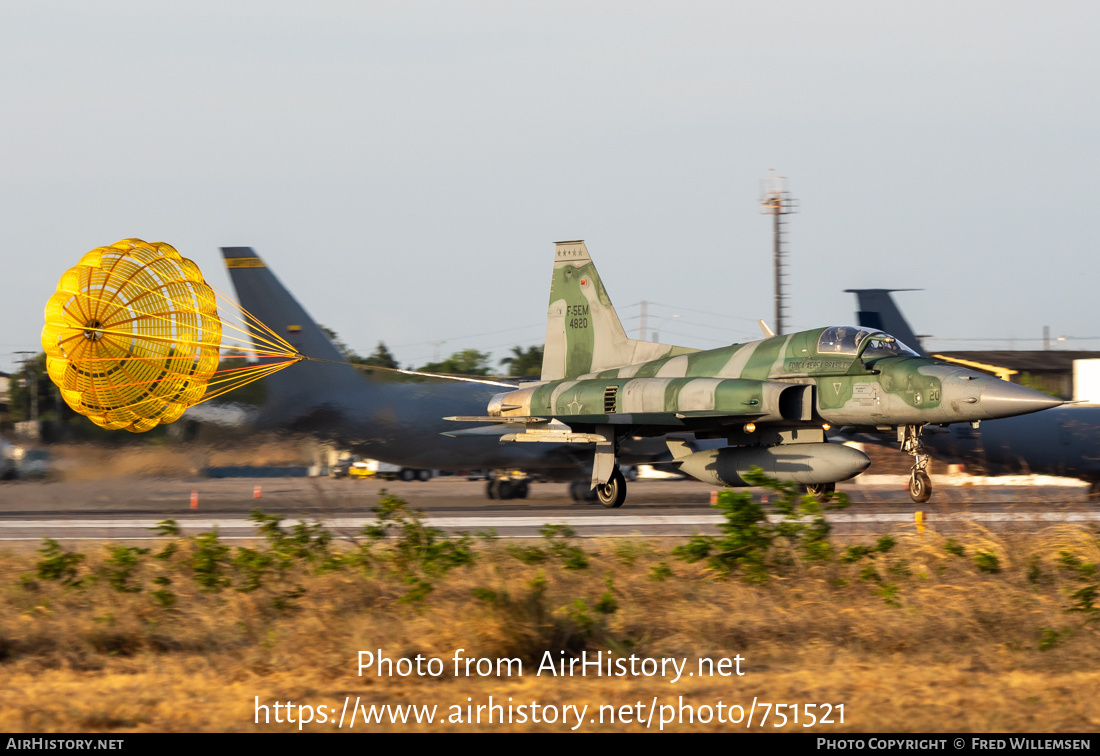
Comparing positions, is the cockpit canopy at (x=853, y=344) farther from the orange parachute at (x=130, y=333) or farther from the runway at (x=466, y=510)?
the orange parachute at (x=130, y=333)

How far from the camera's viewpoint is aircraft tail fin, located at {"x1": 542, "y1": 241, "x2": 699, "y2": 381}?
1964 centimetres

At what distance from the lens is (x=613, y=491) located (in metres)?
18.8

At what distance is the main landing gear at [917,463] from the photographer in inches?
611

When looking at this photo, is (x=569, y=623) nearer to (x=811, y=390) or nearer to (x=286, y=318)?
(x=811, y=390)

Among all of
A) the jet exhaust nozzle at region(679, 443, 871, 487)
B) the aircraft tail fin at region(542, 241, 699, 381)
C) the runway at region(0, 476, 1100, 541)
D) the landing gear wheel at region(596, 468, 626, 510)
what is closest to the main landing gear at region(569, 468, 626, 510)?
the landing gear wheel at region(596, 468, 626, 510)

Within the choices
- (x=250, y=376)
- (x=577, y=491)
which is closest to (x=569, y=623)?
(x=250, y=376)

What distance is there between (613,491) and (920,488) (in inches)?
214

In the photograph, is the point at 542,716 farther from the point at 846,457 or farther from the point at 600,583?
the point at 846,457

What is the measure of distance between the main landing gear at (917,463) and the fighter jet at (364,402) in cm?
691

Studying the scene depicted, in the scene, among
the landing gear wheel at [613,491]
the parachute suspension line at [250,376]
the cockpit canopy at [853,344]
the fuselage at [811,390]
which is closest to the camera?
the fuselage at [811,390]

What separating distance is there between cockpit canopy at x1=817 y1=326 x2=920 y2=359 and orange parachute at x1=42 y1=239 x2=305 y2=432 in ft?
31.6

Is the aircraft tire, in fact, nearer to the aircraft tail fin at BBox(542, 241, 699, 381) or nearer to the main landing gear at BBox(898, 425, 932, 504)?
the aircraft tail fin at BBox(542, 241, 699, 381)

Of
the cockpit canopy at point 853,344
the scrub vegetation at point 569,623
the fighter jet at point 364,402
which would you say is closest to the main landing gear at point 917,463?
the cockpit canopy at point 853,344
